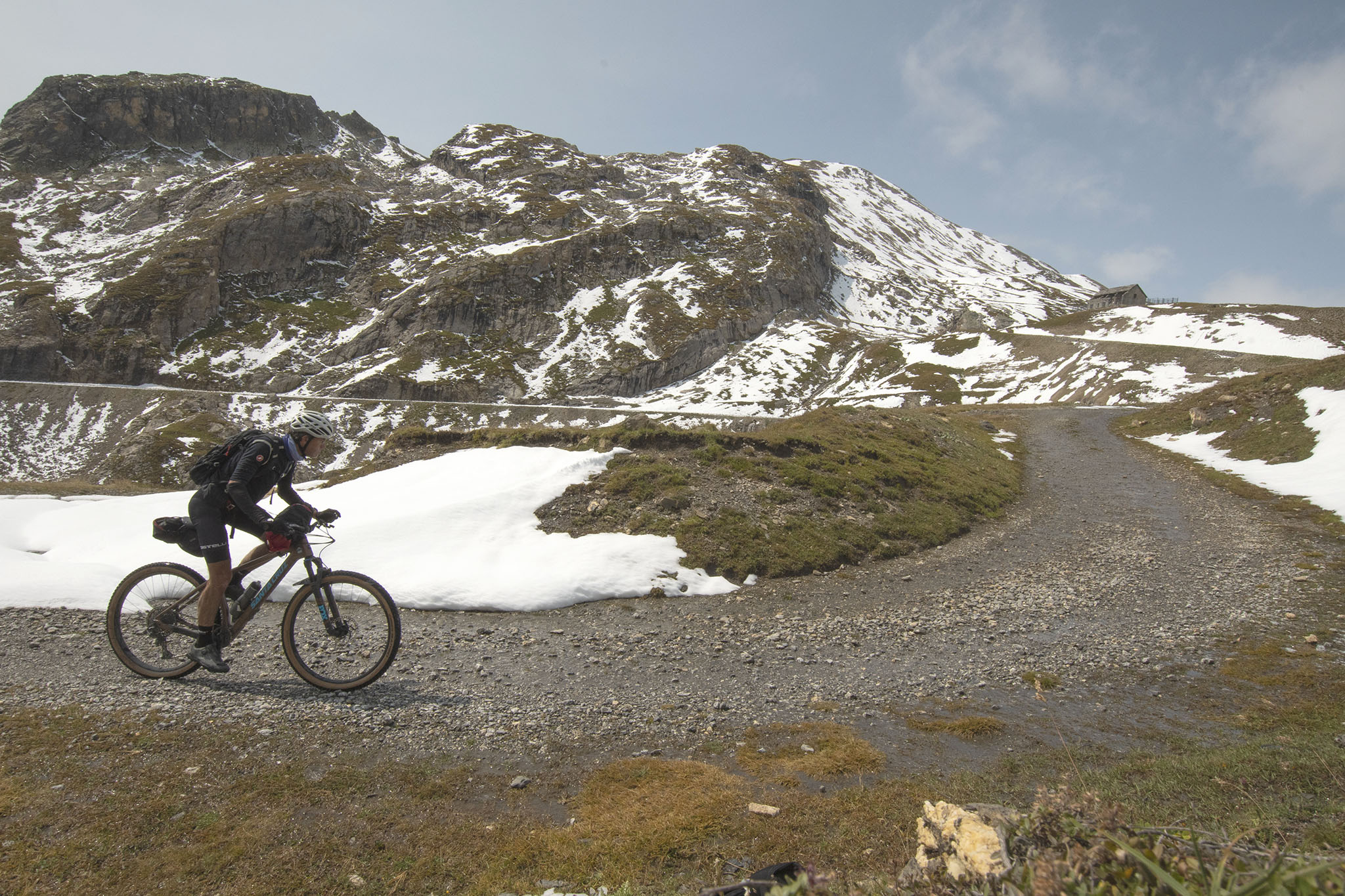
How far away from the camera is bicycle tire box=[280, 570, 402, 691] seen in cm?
865

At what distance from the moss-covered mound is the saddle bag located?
31.6 ft

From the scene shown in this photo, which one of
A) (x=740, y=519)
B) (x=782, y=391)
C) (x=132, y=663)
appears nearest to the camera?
(x=132, y=663)

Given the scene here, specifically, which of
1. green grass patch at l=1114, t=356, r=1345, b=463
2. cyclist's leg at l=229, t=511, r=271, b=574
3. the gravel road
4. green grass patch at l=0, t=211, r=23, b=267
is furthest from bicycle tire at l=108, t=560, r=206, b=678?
green grass patch at l=0, t=211, r=23, b=267

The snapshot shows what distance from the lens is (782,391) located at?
5325 inches

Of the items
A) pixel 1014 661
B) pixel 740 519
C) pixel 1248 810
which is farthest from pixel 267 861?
pixel 740 519

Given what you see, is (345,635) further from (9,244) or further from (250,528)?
(9,244)

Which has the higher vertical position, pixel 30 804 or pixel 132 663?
pixel 132 663

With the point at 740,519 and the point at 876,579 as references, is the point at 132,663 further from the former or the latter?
the point at 876,579

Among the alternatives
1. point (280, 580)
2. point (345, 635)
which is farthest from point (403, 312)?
point (345, 635)

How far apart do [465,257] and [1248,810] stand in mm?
199289

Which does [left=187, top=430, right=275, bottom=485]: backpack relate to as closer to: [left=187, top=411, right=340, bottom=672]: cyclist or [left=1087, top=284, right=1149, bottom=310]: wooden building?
[left=187, top=411, right=340, bottom=672]: cyclist

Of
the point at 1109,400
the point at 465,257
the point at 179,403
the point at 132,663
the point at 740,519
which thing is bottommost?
the point at 132,663

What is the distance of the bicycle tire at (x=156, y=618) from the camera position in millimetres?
8664

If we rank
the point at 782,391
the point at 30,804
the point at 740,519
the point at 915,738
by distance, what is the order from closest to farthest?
1. the point at 30,804
2. the point at 915,738
3. the point at 740,519
4. the point at 782,391
